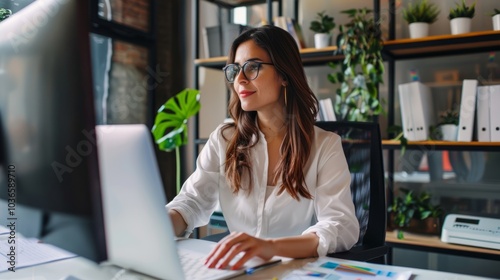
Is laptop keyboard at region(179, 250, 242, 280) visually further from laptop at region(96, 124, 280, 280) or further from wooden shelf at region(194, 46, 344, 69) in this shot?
wooden shelf at region(194, 46, 344, 69)

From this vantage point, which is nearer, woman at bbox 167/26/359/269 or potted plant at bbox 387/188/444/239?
woman at bbox 167/26/359/269

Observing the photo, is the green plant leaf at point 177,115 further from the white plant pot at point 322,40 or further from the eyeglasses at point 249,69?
the eyeglasses at point 249,69

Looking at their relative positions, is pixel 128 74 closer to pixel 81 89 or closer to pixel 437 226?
pixel 437 226

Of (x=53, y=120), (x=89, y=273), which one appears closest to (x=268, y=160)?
(x=89, y=273)

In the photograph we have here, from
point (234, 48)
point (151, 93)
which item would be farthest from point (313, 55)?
point (151, 93)

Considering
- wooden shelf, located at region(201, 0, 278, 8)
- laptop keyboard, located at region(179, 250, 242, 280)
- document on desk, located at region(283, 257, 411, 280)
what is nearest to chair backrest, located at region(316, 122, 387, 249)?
document on desk, located at region(283, 257, 411, 280)

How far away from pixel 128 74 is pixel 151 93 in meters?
0.25

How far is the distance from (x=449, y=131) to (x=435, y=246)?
0.57 m

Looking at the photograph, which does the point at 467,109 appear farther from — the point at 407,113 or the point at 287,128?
the point at 287,128

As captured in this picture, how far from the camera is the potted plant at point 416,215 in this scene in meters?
2.15

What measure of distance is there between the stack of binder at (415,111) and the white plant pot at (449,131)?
8 cm

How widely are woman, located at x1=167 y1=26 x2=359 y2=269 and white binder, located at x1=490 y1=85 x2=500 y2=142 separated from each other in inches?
40.9

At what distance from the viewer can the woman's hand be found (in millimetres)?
810

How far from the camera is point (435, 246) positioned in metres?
1.98
